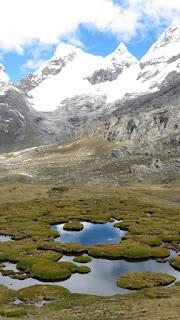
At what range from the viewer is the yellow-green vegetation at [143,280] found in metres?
54.2

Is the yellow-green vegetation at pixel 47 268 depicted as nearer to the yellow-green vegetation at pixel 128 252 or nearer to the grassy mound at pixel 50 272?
the grassy mound at pixel 50 272

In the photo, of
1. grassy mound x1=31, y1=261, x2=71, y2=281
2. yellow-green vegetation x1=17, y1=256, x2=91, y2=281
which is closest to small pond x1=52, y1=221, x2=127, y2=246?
yellow-green vegetation x1=17, y1=256, x2=91, y2=281

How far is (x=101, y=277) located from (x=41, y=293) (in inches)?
407

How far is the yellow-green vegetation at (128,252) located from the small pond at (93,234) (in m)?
7.68

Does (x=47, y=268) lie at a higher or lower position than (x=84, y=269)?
higher

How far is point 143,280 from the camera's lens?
56125mm

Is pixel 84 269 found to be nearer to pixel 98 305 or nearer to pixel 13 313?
pixel 98 305

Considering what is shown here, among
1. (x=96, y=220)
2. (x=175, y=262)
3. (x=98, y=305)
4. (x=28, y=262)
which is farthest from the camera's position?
(x=96, y=220)

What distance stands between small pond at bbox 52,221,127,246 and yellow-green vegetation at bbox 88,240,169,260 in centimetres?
768

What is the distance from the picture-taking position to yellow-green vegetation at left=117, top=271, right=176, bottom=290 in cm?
5425

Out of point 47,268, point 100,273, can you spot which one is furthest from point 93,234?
point 47,268

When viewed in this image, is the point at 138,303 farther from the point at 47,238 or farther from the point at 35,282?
the point at 47,238

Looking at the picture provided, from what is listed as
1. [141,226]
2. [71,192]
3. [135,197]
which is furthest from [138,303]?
[71,192]

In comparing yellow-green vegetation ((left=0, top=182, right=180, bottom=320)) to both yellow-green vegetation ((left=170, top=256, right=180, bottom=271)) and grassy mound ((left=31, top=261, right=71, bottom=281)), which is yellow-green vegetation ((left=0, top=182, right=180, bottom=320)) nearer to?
grassy mound ((left=31, top=261, right=71, bottom=281))
